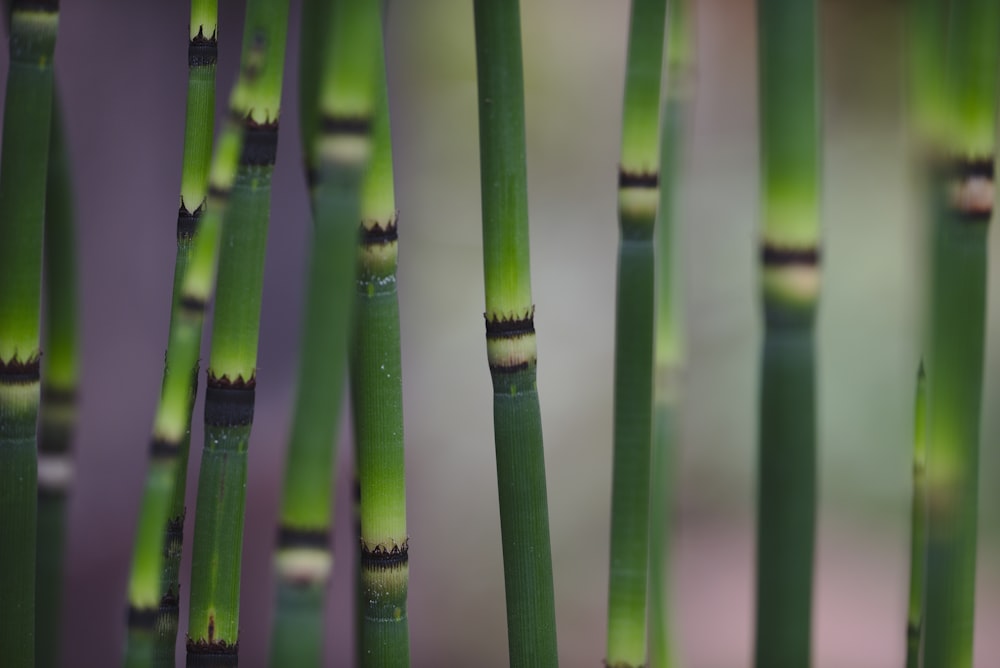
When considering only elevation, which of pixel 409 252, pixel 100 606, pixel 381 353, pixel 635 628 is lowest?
pixel 100 606

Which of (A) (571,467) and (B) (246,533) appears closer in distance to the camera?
(B) (246,533)

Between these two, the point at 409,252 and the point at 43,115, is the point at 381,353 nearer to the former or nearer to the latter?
the point at 43,115

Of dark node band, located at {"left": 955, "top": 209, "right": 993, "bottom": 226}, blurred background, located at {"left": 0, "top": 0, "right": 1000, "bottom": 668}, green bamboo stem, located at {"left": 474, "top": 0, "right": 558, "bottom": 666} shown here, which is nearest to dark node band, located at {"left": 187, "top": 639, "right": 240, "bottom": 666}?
green bamboo stem, located at {"left": 474, "top": 0, "right": 558, "bottom": 666}

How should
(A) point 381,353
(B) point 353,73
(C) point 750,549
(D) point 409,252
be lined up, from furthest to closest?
(D) point 409,252, (C) point 750,549, (A) point 381,353, (B) point 353,73

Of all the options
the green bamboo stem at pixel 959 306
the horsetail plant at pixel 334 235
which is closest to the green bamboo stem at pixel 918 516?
the green bamboo stem at pixel 959 306

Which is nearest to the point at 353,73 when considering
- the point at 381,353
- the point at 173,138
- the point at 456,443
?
the point at 381,353

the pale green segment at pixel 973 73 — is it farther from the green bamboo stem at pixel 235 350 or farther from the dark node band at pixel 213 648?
the dark node band at pixel 213 648

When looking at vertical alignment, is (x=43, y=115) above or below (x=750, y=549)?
above

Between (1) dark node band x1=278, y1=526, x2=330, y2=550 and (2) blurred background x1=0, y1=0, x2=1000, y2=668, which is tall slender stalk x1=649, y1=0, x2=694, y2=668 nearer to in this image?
(1) dark node band x1=278, y1=526, x2=330, y2=550
